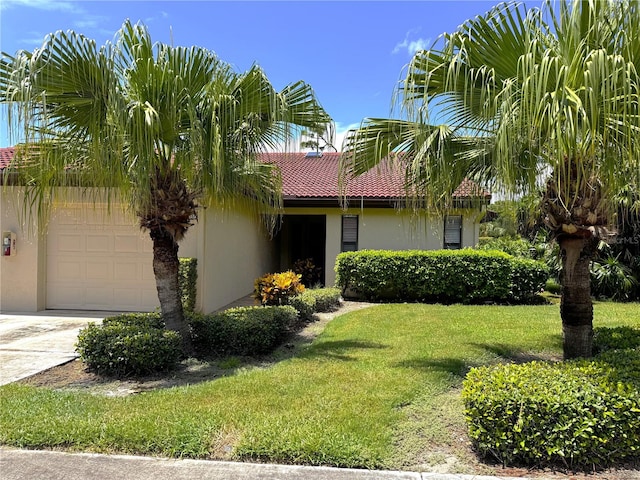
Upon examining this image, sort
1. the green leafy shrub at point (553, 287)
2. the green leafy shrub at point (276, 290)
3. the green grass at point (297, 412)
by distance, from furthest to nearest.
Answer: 1. the green leafy shrub at point (553, 287)
2. the green leafy shrub at point (276, 290)
3. the green grass at point (297, 412)

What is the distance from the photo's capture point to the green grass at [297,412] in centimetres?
384

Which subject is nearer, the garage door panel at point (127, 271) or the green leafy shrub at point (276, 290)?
the green leafy shrub at point (276, 290)

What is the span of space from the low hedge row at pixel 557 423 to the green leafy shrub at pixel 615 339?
82.5 inches

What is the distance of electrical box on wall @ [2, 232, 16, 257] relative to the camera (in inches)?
428

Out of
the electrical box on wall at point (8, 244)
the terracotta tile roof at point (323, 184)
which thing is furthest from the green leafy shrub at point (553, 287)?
the electrical box on wall at point (8, 244)

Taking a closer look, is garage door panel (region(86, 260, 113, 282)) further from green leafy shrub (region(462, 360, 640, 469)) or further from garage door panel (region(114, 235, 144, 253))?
green leafy shrub (region(462, 360, 640, 469))

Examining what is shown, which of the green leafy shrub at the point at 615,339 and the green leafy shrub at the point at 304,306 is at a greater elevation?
the green leafy shrub at the point at 615,339

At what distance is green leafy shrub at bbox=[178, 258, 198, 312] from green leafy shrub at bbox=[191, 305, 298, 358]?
2619 mm

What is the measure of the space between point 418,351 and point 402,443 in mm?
3139

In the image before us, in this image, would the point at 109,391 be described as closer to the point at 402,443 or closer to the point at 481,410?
the point at 402,443

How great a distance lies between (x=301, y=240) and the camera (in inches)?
816

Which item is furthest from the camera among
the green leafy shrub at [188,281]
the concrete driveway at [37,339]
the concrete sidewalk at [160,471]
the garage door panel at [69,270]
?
the garage door panel at [69,270]

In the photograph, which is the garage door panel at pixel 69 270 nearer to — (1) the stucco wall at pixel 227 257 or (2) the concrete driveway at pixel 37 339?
(2) the concrete driveway at pixel 37 339

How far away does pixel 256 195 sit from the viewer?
756cm
